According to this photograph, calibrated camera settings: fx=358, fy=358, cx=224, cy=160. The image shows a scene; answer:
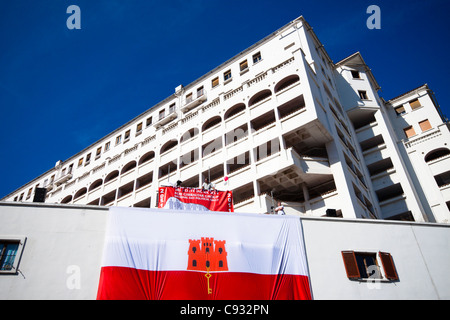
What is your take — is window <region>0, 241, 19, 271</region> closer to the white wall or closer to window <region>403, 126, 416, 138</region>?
the white wall

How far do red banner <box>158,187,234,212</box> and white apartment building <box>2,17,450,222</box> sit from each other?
11.6 feet

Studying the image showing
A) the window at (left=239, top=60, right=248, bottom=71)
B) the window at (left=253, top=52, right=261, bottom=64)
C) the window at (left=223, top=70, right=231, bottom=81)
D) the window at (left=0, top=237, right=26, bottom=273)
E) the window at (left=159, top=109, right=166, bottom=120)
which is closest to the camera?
the window at (left=0, top=237, right=26, bottom=273)

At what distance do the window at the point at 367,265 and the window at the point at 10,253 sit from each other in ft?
37.9

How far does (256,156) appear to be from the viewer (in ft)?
82.6

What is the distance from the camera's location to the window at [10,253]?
11828mm

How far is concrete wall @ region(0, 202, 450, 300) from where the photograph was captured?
38.5ft

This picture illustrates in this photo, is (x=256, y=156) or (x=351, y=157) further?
(x=351, y=157)

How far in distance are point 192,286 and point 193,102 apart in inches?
1000

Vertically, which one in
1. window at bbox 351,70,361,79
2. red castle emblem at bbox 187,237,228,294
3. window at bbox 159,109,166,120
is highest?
window at bbox 351,70,361,79

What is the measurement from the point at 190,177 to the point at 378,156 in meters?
16.6

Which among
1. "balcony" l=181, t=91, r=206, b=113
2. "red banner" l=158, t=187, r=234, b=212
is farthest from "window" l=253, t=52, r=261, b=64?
"red banner" l=158, t=187, r=234, b=212

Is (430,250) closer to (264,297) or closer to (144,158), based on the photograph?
(264,297)

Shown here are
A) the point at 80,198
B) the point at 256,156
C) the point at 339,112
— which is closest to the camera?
the point at 256,156
